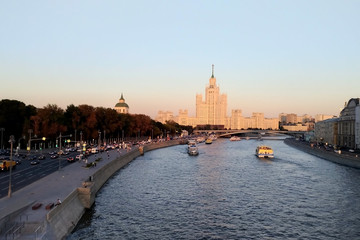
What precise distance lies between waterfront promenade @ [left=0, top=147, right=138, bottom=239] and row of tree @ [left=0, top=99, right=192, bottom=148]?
3557cm

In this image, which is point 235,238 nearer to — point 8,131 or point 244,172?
point 244,172

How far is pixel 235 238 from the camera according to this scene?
2744 centimetres

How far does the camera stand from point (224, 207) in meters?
36.8

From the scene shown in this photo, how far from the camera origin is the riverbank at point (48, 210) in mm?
22266

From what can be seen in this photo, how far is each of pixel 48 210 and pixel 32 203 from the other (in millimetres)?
2823

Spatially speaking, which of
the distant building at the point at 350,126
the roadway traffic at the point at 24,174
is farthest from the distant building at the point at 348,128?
the roadway traffic at the point at 24,174

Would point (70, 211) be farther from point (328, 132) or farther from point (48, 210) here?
point (328, 132)

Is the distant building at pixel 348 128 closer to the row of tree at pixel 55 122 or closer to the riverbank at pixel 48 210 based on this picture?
the row of tree at pixel 55 122

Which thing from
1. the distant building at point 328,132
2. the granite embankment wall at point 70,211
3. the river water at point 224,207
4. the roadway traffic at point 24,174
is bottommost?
the river water at point 224,207

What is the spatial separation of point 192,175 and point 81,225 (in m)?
31.3

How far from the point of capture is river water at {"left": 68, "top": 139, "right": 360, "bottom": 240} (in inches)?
1128

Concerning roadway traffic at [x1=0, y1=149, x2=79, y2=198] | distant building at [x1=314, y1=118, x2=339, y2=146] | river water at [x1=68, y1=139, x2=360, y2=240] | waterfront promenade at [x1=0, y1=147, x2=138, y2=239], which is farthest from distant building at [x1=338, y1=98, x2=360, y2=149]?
roadway traffic at [x1=0, y1=149, x2=79, y2=198]

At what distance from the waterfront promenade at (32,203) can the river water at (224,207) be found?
3253 mm

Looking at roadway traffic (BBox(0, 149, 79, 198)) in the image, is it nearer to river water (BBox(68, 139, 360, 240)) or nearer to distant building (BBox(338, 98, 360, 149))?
river water (BBox(68, 139, 360, 240))
